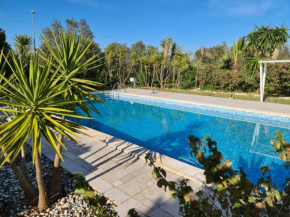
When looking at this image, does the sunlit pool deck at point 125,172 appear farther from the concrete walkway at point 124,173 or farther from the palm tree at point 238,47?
the palm tree at point 238,47

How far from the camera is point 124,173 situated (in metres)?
4.87

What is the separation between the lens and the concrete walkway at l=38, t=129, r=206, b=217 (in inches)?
147

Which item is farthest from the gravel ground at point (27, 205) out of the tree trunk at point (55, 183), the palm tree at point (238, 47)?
the palm tree at point (238, 47)

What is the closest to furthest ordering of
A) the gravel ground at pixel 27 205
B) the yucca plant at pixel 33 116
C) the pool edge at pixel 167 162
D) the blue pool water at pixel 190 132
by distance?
the yucca plant at pixel 33 116
the gravel ground at pixel 27 205
the pool edge at pixel 167 162
the blue pool water at pixel 190 132

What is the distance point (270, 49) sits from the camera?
51.4 feet

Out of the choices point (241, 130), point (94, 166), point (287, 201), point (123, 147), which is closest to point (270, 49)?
point (241, 130)

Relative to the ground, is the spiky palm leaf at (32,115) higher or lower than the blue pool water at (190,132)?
higher

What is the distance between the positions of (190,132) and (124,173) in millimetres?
5318

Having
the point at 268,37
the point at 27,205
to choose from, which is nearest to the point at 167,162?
the point at 27,205

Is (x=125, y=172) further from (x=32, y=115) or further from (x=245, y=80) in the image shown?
(x=245, y=80)

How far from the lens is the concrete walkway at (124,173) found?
147 inches

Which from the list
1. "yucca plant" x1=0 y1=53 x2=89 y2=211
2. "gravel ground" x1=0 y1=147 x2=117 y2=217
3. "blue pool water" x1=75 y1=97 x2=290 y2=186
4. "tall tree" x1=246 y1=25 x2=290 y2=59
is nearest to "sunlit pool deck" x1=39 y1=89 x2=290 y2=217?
"gravel ground" x1=0 y1=147 x2=117 y2=217

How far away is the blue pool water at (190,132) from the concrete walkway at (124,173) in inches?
71.0

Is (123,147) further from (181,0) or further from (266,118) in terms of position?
(181,0)
